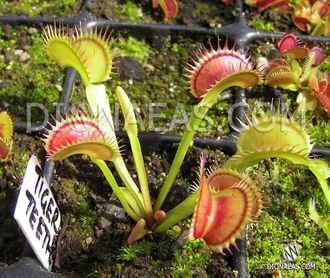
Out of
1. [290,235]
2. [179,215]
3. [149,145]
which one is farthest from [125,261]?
[290,235]

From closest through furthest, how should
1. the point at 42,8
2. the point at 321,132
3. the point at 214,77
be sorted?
the point at 214,77
the point at 321,132
the point at 42,8

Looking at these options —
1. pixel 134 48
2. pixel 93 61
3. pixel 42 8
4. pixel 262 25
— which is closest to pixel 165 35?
pixel 134 48

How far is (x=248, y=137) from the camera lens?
1.28m

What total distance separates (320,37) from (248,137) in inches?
46.1

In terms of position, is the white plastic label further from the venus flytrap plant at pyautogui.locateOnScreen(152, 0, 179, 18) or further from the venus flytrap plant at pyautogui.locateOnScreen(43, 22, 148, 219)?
the venus flytrap plant at pyautogui.locateOnScreen(152, 0, 179, 18)

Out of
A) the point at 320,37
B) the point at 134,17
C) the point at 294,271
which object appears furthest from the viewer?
the point at 134,17

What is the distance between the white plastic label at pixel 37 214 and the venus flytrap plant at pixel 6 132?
327mm

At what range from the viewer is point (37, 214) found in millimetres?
1300

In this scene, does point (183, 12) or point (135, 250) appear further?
point (183, 12)

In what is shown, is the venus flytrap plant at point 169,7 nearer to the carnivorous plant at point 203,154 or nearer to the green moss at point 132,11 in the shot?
the green moss at point 132,11

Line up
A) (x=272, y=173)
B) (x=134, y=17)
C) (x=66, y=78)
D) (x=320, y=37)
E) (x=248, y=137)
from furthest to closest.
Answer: (x=134, y=17) → (x=320, y=37) → (x=66, y=78) → (x=272, y=173) → (x=248, y=137)

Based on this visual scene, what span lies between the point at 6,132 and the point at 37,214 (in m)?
0.51

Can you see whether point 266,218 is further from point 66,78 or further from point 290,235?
point 66,78

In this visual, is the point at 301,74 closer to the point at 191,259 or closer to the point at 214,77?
the point at 214,77
